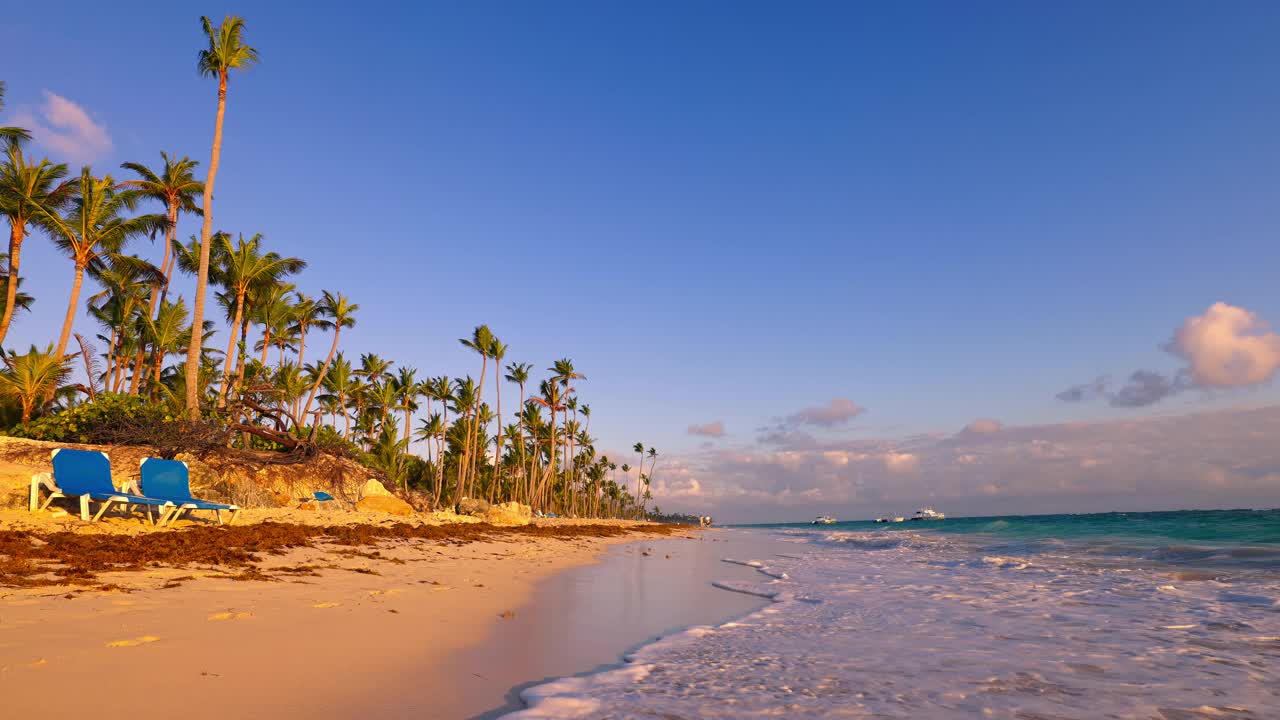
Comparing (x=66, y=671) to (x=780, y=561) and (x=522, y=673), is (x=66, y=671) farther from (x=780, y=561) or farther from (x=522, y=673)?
(x=780, y=561)

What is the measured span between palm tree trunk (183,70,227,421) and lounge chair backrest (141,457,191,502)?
717 centimetres

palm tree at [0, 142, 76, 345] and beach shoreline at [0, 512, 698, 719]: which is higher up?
palm tree at [0, 142, 76, 345]

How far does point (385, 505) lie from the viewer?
18.2 m

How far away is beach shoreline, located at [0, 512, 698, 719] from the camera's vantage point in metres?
2.93

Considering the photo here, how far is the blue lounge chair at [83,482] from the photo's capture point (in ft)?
30.1

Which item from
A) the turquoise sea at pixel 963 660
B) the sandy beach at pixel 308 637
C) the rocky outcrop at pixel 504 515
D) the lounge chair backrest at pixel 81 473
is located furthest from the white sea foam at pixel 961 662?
the rocky outcrop at pixel 504 515

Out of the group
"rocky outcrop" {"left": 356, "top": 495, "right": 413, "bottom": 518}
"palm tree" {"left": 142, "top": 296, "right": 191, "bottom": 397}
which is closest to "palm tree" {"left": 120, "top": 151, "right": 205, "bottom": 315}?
"palm tree" {"left": 142, "top": 296, "right": 191, "bottom": 397}

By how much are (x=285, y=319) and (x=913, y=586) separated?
37.3m

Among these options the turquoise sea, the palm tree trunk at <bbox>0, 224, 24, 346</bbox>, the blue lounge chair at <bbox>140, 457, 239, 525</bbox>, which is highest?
the palm tree trunk at <bbox>0, 224, 24, 346</bbox>

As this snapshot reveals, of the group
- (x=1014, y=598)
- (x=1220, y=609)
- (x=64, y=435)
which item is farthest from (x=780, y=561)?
(x=64, y=435)

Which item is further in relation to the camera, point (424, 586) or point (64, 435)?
point (64, 435)

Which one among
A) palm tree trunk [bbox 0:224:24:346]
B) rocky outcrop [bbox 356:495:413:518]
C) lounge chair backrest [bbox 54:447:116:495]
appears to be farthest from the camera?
palm tree trunk [bbox 0:224:24:346]

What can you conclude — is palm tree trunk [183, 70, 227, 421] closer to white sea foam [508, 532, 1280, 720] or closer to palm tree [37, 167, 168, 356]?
palm tree [37, 167, 168, 356]

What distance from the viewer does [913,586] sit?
918 centimetres
